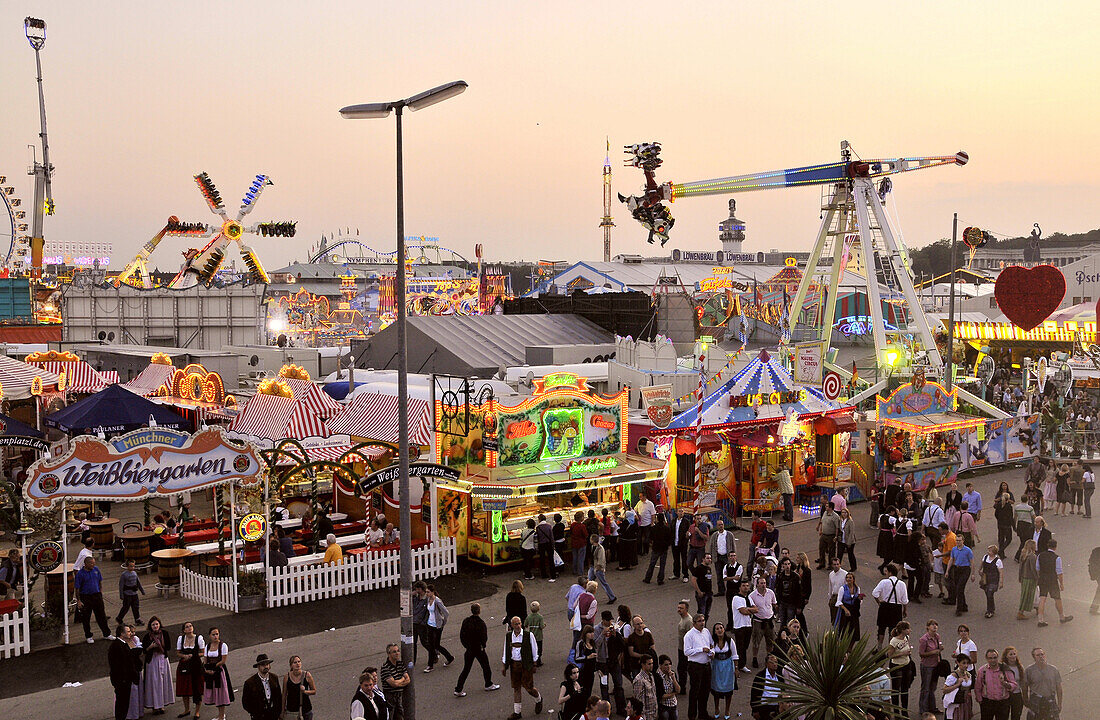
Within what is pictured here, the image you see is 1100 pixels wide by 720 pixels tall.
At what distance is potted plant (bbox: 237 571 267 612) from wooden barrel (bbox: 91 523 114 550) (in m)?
5.52

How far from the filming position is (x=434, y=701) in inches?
483

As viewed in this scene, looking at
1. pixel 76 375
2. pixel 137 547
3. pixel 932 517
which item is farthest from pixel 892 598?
pixel 76 375

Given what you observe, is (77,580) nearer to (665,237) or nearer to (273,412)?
(273,412)

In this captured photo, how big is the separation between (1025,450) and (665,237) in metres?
15.4

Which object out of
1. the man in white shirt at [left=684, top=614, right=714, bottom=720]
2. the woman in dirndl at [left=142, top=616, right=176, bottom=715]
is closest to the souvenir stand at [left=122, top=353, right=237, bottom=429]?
the woman in dirndl at [left=142, top=616, right=176, bottom=715]

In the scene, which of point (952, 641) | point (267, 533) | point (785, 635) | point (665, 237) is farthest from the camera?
point (665, 237)

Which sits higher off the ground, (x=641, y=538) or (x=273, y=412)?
(x=273, y=412)

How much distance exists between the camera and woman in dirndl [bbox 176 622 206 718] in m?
11.7

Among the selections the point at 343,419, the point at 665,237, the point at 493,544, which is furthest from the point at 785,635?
the point at 665,237

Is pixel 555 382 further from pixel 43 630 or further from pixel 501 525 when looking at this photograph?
pixel 43 630

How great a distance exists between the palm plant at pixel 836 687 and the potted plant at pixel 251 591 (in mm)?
9398

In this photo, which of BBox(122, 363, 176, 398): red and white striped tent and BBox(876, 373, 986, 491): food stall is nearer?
BBox(876, 373, 986, 491): food stall

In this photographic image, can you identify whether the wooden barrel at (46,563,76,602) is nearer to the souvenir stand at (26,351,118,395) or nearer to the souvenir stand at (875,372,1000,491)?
the souvenir stand at (26,351,118,395)

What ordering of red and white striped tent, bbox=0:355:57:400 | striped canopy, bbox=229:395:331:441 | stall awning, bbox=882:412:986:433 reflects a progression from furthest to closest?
Result: 1. red and white striped tent, bbox=0:355:57:400
2. stall awning, bbox=882:412:986:433
3. striped canopy, bbox=229:395:331:441
